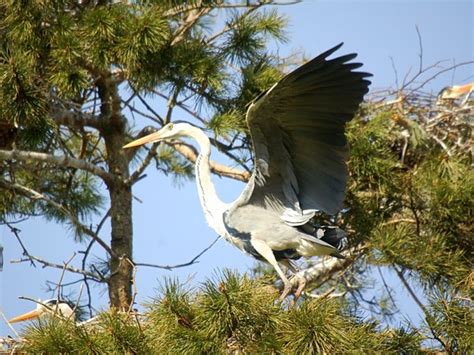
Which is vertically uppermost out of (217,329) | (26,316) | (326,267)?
(26,316)

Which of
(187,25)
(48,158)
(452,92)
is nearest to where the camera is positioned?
(48,158)

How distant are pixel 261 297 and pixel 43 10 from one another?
6.78 feet

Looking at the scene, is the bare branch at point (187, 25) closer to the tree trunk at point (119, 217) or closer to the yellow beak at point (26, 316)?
the tree trunk at point (119, 217)

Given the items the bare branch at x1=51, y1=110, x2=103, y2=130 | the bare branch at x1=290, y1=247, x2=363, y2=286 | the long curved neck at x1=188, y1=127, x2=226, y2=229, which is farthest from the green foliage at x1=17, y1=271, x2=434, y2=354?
the bare branch at x1=290, y1=247, x2=363, y2=286

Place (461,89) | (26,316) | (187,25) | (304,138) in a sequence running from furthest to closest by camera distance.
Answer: (461,89) < (26,316) < (187,25) < (304,138)

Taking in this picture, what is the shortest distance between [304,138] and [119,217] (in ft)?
4.55

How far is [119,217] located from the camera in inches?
209

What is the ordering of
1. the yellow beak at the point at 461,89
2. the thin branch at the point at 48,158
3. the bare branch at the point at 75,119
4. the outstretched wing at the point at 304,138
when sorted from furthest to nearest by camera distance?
the yellow beak at the point at 461,89, the bare branch at the point at 75,119, the thin branch at the point at 48,158, the outstretched wing at the point at 304,138

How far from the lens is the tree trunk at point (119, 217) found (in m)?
5.06

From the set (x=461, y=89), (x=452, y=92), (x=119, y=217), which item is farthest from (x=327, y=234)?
Answer: (x=461, y=89)

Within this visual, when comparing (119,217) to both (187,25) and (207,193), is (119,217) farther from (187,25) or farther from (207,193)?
(187,25)

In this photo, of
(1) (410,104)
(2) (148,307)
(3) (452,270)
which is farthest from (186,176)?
(2) (148,307)

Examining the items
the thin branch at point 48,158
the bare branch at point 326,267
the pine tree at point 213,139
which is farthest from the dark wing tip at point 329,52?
the bare branch at point 326,267

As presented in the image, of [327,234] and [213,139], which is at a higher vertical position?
[213,139]
